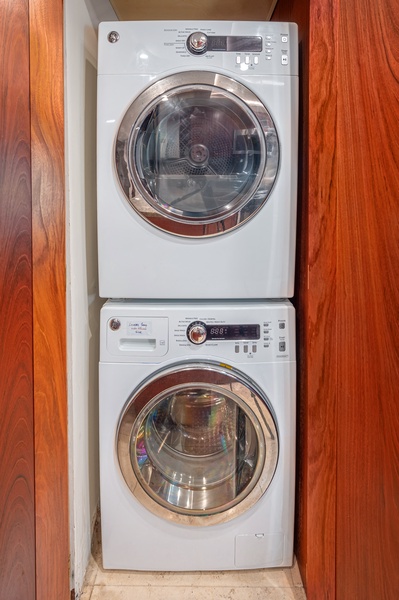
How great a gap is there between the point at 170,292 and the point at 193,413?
446 mm

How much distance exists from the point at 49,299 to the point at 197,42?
0.91m

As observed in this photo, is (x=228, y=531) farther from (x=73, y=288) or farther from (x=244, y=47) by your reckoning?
(x=244, y=47)

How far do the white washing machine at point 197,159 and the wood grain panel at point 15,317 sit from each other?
29cm

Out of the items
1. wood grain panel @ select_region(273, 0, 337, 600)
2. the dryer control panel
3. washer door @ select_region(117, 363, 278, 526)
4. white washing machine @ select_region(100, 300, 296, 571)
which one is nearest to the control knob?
the dryer control panel

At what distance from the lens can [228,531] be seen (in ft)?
4.52

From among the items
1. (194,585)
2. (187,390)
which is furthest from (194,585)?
(187,390)

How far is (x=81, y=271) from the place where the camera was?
139 cm

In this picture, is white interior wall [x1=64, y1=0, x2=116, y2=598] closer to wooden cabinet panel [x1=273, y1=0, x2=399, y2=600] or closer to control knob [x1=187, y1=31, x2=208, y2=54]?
control knob [x1=187, y1=31, x2=208, y2=54]

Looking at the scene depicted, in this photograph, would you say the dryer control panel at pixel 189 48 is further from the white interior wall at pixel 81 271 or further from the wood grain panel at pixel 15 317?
the wood grain panel at pixel 15 317

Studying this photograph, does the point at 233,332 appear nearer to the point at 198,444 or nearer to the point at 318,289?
the point at 318,289

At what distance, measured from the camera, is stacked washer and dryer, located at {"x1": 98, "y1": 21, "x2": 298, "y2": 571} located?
4.24ft

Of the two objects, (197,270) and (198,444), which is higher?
(197,270)

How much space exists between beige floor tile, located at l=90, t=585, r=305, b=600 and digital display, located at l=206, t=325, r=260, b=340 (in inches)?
33.1

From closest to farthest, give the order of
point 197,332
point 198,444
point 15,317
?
point 15,317 < point 197,332 < point 198,444
